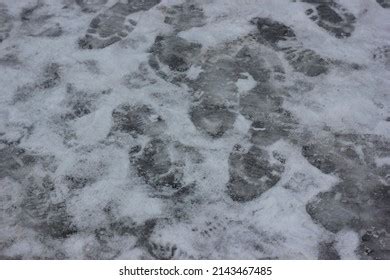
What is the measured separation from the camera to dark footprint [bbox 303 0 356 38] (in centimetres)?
185

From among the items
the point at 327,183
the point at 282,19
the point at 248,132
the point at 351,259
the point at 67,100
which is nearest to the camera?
the point at 351,259

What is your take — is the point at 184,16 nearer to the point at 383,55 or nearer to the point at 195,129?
the point at 195,129

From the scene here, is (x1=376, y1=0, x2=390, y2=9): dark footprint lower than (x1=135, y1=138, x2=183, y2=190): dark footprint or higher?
higher

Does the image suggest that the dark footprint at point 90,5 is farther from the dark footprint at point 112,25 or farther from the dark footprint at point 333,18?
the dark footprint at point 333,18

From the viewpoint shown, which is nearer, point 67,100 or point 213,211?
point 213,211

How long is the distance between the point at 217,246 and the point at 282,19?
1.18 m

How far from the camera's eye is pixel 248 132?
1.51 metres

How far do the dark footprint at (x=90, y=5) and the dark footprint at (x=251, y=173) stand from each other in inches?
42.4

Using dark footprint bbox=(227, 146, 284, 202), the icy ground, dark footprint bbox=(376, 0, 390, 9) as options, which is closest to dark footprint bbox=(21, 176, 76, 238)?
the icy ground

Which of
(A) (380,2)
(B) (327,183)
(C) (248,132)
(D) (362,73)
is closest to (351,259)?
(B) (327,183)

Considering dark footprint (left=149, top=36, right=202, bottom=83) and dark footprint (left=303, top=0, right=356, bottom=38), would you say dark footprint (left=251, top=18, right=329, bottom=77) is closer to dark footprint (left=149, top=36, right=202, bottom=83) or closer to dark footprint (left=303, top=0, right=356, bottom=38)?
dark footprint (left=303, top=0, right=356, bottom=38)

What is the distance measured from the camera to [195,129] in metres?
1.52

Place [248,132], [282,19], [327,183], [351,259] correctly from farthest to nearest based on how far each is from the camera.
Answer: [282,19] → [248,132] → [327,183] → [351,259]

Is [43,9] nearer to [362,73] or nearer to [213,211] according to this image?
[213,211]
